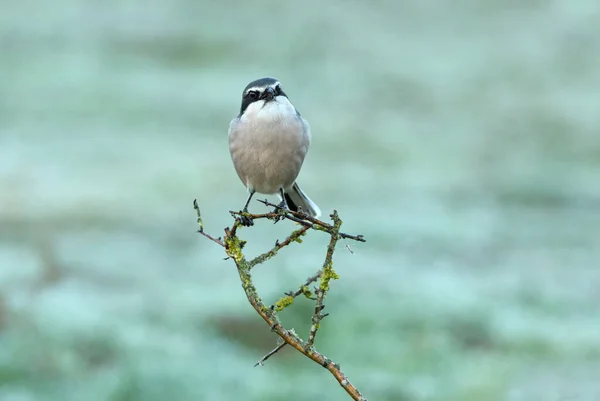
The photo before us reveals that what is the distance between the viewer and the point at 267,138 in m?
6.34

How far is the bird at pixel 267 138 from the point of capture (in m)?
6.33

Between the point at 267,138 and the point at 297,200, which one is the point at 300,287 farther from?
the point at 297,200

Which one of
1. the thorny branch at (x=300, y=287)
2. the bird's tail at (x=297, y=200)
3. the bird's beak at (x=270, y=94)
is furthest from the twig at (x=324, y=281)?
the bird's tail at (x=297, y=200)

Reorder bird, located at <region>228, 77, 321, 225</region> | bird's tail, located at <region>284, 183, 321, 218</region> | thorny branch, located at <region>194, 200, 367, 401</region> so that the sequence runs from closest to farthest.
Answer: thorny branch, located at <region>194, 200, 367, 401</region> → bird, located at <region>228, 77, 321, 225</region> → bird's tail, located at <region>284, 183, 321, 218</region>

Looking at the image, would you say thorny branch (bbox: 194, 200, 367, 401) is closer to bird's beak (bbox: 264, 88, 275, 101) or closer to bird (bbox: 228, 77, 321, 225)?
bird (bbox: 228, 77, 321, 225)

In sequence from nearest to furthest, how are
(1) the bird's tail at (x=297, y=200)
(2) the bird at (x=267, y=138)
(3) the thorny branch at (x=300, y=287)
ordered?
Answer: 1. (3) the thorny branch at (x=300, y=287)
2. (2) the bird at (x=267, y=138)
3. (1) the bird's tail at (x=297, y=200)

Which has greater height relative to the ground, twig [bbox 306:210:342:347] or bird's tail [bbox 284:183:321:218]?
bird's tail [bbox 284:183:321:218]

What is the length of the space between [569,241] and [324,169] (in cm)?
488

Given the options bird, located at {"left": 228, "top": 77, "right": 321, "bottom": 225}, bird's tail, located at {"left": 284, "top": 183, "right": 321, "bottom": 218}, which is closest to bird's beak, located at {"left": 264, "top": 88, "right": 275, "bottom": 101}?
bird, located at {"left": 228, "top": 77, "right": 321, "bottom": 225}

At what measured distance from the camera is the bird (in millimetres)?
6328

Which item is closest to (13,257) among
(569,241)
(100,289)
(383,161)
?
(100,289)

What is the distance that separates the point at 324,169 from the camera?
20594mm

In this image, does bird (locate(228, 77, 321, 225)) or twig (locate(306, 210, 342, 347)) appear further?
bird (locate(228, 77, 321, 225))

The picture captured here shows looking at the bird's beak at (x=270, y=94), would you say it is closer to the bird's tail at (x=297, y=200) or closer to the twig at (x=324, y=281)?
the bird's tail at (x=297, y=200)
